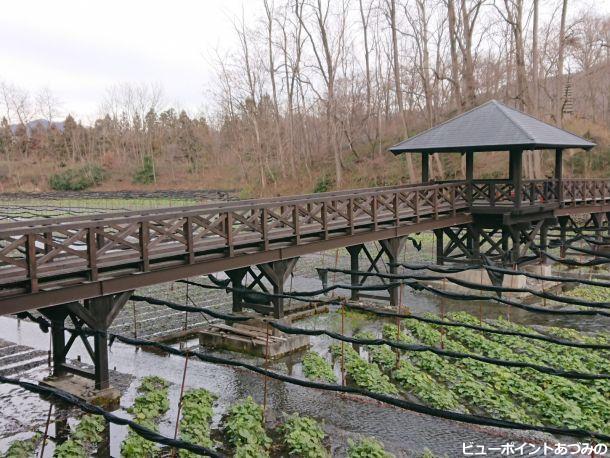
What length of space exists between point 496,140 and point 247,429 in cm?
1224

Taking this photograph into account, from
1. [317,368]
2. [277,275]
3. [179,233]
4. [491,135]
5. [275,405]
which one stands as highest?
[491,135]

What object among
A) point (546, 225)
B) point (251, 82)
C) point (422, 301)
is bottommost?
point (422, 301)

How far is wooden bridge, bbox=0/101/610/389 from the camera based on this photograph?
8.72 meters

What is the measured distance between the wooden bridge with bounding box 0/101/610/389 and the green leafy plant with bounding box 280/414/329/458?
3538mm

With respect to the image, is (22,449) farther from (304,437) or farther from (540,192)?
(540,192)

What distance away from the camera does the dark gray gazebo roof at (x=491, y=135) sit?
54.5ft

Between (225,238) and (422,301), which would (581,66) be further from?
(225,238)

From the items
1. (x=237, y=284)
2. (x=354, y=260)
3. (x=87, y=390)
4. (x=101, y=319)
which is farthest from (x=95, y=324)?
Result: (x=354, y=260)

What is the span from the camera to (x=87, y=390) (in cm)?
966

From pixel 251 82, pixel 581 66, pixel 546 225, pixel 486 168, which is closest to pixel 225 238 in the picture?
pixel 546 225

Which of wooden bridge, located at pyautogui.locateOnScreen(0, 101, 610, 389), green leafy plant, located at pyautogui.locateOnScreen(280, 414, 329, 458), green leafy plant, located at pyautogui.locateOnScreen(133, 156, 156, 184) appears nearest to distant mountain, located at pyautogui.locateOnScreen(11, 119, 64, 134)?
green leafy plant, located at pyautogui.locateOnScreen(133, 156, 156, 184)

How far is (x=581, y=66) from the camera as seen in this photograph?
46.8m

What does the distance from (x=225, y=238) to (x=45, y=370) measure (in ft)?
15.0

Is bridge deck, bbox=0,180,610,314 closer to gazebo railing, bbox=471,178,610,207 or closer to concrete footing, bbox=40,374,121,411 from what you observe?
gazebo railing, bbox=471,178,610,207
